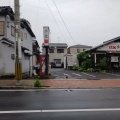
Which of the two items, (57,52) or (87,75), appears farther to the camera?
(57,52)

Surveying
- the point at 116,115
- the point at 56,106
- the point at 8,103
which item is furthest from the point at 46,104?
the point at 116,115

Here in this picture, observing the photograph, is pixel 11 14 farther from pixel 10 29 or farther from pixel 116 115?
pixel 116 115

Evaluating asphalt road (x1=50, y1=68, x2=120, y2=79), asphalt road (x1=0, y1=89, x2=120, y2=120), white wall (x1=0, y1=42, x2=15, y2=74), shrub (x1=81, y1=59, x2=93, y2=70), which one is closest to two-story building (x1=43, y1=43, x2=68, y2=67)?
shrub (x1=81, y1=59, x2=93, y2=70)

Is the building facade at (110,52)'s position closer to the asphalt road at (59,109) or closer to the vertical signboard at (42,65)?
the vertical signboard at (42,65)

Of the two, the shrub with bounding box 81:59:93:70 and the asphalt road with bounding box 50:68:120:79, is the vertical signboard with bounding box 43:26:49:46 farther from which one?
the shrub with bounding box 81:59:93:70

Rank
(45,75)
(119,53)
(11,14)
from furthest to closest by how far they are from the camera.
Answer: (119,53)
(11,14)
(45,75)

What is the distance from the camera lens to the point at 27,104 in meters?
11.3

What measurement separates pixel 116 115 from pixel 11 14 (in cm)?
1974

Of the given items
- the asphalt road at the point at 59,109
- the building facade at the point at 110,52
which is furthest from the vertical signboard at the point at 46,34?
the building facade at the point at 110,52

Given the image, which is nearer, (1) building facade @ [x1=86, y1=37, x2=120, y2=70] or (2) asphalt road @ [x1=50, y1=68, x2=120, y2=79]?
(2) asphalt road @ [x1=50, y1=68, x2=120, y2=79]

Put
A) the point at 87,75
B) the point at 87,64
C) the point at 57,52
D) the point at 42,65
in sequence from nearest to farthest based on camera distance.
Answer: the point at 42,65, the point at 87,75, the point at 87,64, the point at 57,52

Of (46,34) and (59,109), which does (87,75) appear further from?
(59,109)

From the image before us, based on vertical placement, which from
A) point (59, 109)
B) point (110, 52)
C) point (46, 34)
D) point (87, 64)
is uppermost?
point (46, 34)

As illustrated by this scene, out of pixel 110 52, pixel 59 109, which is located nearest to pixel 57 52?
pixel 110 52
